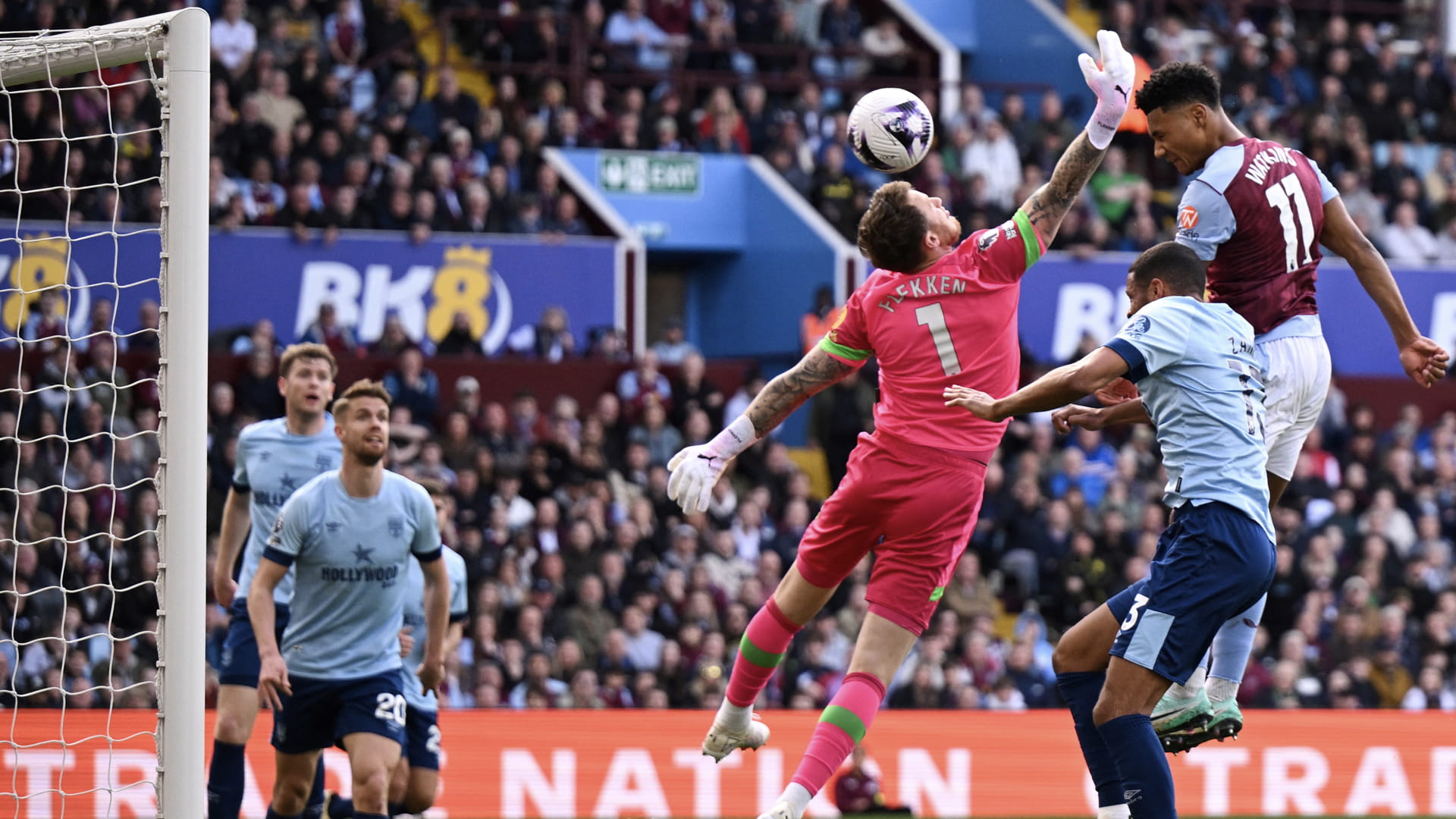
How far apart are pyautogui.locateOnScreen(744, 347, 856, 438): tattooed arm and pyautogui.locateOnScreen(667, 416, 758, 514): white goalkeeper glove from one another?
5.6 inches

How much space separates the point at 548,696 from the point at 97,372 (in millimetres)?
4127

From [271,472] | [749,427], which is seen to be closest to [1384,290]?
[749,427]

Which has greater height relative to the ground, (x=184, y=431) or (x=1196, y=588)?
(x=184, y=431)

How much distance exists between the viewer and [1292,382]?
21.7ft

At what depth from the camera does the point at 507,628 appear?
Result: 46.4ft

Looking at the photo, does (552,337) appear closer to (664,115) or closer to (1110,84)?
(664,115)

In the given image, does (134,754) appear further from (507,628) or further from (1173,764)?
(1173,764)

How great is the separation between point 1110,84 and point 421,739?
5.02 m

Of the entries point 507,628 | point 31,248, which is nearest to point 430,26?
point 31,248

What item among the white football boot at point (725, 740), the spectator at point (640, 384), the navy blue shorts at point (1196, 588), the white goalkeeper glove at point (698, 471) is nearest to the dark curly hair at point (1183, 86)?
the navy blue shorts at point (1196, 588)

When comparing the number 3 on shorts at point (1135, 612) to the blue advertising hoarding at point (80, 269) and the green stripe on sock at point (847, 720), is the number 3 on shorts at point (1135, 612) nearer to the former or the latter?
the green stripe on sock at point (847, 720)

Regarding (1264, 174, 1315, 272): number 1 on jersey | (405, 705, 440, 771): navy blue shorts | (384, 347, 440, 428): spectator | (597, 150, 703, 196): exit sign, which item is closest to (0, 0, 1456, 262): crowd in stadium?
(597, 150, 703, 196): exit sign

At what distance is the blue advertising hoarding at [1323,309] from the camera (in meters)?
17.4

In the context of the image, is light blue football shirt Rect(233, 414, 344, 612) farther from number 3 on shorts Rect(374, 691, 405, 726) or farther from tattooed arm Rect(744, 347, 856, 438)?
tattooed arm Rect(744, 347, 856, 438)
